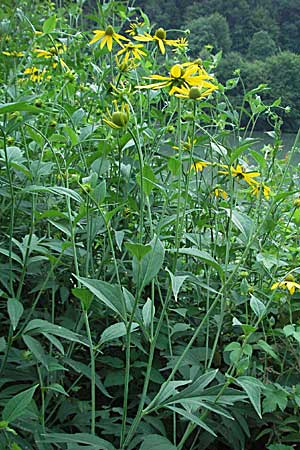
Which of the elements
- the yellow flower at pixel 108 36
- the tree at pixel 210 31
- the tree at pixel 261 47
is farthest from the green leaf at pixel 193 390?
the tree at pixel 261 47

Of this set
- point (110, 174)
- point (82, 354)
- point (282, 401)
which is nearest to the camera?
point (282, 401)

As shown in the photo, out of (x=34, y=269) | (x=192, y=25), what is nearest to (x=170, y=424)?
(x=34, y=269)

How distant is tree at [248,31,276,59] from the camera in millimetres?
2623

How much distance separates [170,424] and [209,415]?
0.07m

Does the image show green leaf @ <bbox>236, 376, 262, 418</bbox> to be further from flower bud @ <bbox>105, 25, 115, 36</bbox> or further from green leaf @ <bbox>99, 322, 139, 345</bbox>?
flower bud @ <bbox>105, 25, 115, 36</bbox>

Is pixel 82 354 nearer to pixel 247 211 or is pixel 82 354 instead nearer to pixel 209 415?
pixel 209 415

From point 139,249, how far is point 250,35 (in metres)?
3.17

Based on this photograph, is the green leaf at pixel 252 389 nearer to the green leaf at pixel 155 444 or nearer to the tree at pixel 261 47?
the green leaf at pixel 155 444

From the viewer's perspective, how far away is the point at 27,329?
24.4 inches

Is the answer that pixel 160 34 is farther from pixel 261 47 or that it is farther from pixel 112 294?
pixel 261 47

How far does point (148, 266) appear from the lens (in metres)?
0.57

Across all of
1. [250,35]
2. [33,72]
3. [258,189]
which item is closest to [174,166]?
[258,189]

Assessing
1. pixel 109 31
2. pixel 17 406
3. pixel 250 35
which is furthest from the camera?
pixel 250 35

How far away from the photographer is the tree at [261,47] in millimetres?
2623
